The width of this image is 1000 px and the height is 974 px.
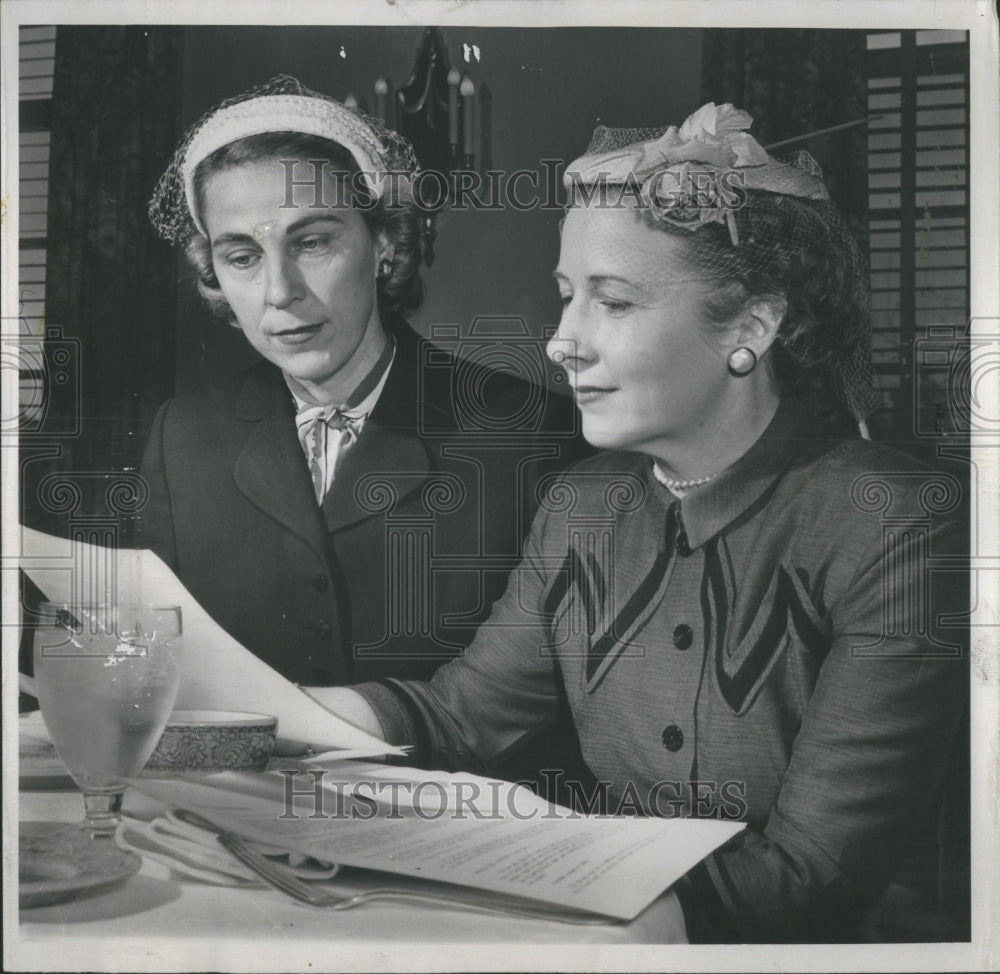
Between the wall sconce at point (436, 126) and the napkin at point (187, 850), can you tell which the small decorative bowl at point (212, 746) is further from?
the wall sconce at point (436, 126)

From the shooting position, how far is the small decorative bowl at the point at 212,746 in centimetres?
148

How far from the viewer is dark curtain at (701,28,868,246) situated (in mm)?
1484

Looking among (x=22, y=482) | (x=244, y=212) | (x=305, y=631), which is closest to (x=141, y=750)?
(x=305, y=631)

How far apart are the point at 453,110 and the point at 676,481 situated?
1.93ft

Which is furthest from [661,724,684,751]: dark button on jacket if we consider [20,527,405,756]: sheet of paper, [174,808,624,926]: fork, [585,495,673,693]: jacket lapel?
[20,527,405,756]: sheet of paper

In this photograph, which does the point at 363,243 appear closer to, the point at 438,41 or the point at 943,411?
the point at 438,41

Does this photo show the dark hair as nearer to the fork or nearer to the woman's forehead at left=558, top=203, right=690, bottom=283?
the woman's forehead at left=558, top=203, right=690, bottom=283

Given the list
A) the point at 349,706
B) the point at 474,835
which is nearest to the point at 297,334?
the point at 349,706

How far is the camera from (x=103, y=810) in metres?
1.48

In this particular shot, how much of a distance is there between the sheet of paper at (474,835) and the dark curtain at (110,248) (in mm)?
451

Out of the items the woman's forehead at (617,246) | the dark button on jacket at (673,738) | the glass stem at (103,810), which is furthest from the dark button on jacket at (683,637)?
the glass stem at (103,810)

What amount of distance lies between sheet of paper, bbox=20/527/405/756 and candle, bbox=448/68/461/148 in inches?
27.6

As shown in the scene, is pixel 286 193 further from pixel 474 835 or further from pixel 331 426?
pixel 474 835

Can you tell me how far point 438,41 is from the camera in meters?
1.50
